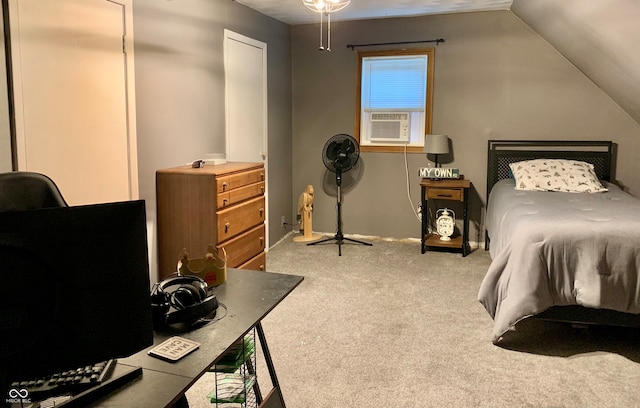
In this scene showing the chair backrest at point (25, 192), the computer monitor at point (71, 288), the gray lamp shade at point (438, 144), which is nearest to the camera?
the computer monitor at point (71, 288)

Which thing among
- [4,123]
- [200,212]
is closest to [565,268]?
[200,212]

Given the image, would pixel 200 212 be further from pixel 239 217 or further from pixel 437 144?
pixel 437 144

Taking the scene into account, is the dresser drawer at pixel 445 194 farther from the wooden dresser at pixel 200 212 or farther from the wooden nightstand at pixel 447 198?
the wooden dresser at pixel 200 212

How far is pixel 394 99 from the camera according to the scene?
5.29m

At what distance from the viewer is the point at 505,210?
3.61 meters

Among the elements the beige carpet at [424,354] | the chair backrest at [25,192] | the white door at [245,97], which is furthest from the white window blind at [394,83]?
the chair backrest at [25,192]

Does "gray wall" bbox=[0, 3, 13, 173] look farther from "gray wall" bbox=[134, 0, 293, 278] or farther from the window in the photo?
the window

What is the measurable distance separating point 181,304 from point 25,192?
0.76 metres

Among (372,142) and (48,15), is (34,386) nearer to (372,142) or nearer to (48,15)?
→ (48,15)

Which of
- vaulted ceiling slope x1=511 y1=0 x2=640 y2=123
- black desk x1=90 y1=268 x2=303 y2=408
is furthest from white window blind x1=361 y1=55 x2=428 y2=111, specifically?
black desk x1=90 y1=268 x2=303 y2=408

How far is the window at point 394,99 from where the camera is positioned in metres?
5.17

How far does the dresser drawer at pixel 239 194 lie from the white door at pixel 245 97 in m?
0.62

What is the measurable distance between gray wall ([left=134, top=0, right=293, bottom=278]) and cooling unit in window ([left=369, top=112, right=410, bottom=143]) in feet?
4.95

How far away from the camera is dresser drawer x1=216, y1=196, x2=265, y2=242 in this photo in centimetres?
323
